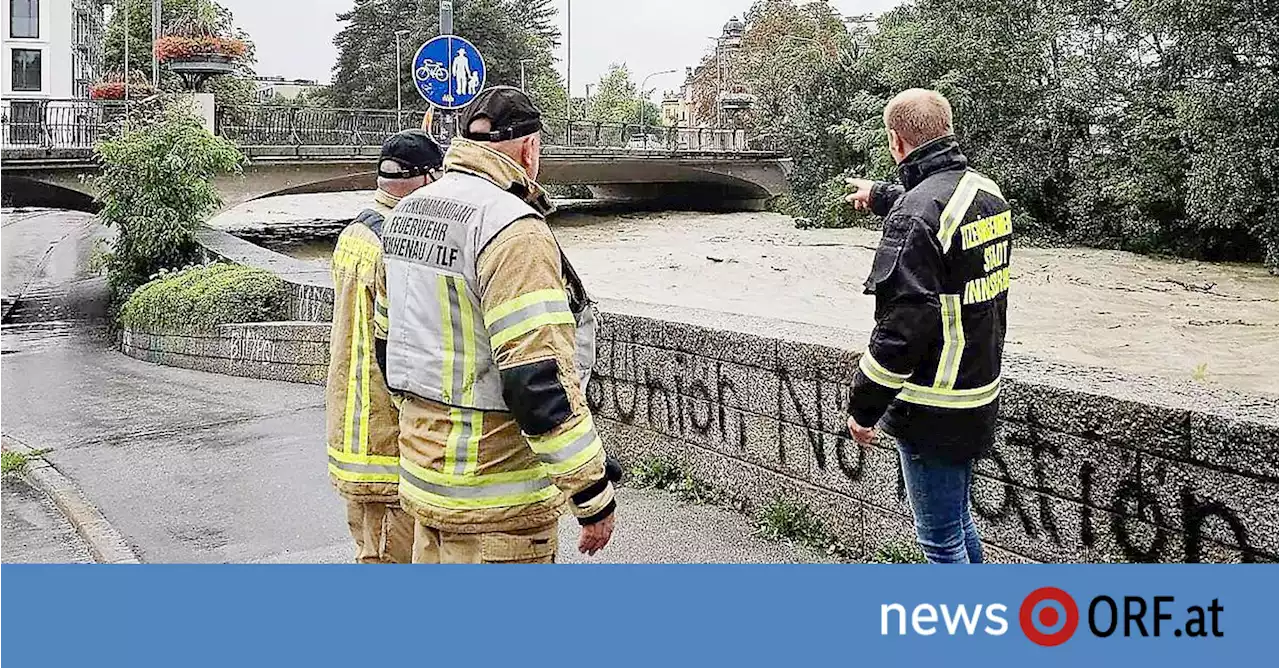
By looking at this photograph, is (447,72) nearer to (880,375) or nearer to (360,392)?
(360,392)

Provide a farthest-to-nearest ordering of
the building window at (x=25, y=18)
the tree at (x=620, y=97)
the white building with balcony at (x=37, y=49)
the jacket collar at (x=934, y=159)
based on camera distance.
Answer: the tree at (x=620, y=97), the building window at (x=25, y=18), the white building with balcony at (x=37, y=49), the jacket collar at (x=934, y=159)

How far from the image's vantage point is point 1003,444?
459 cm

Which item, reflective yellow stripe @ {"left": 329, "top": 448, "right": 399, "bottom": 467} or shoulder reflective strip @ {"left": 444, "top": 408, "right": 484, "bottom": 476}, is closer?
shoulder reflective strip @ {"left": 444, "top": 408, "right": 484, "bottom": 476}

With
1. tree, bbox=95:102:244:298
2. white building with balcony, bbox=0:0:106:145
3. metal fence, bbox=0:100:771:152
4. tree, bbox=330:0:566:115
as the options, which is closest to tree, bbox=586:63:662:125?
tree, bbox=330:0:566:115

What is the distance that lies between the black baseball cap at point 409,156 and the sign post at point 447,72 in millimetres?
6356

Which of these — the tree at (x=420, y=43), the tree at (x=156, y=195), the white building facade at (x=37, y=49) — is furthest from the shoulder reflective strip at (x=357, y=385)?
the white building facade at (x=37, y=49)

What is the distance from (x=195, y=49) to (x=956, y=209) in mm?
22899

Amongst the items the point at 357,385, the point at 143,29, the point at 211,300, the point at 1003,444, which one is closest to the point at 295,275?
the point at 211,300

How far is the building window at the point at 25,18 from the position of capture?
6084cm

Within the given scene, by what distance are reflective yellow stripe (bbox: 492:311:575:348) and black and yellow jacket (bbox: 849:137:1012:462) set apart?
1039mm

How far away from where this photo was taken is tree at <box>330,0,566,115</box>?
54.2m

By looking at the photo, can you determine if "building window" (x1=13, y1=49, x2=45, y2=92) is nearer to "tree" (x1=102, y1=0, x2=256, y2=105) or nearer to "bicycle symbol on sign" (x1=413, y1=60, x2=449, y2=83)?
"tree" (x1=102, y1=0, x2=256, y2=105)

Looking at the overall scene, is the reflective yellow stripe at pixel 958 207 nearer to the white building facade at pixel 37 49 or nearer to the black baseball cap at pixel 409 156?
the black baseball cap at pixel 409 156

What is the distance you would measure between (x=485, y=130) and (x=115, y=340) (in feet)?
46.8
